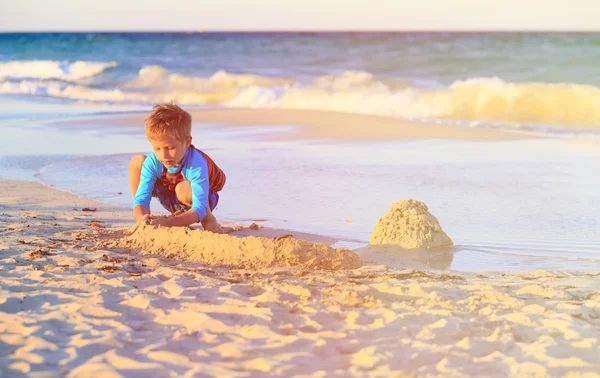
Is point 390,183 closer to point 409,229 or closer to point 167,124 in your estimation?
point 409,229

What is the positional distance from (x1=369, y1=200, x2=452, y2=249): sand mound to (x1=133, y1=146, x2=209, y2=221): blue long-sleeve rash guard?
1324mm

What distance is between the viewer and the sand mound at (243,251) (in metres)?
4.23

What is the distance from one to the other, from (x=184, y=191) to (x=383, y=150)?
5.18 meters

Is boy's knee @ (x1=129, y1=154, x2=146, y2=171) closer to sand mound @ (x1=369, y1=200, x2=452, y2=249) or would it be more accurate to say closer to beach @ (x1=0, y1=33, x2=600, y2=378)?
beach @ (x1=0, y1=33, x2=600, y2=378)

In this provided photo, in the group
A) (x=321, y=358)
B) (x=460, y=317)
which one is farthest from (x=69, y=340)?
(x=460, y=317)

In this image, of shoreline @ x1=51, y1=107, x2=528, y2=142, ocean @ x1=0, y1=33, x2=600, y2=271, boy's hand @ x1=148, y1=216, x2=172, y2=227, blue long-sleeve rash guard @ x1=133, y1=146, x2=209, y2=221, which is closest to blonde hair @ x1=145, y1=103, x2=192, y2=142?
blue long-sleeve rash guard @ x1=133, y1=146, x2=209, y2=221

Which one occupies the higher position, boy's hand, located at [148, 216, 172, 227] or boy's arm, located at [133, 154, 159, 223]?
boy's arm, located at [133, 154, 159, 223]

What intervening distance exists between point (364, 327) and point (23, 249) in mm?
2427

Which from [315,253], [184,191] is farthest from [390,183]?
[315,253]

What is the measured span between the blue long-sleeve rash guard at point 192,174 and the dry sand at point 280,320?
1.98ft

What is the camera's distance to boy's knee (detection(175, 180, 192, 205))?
15.9 ft

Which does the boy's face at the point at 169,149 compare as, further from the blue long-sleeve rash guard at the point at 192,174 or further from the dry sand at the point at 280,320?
the dry sand at the point at 280,320

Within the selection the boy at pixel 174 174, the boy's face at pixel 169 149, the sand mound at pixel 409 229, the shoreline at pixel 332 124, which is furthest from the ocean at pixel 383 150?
the boy's face at pixel 169 149

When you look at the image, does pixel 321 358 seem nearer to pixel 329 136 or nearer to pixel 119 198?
pixel 119 198
